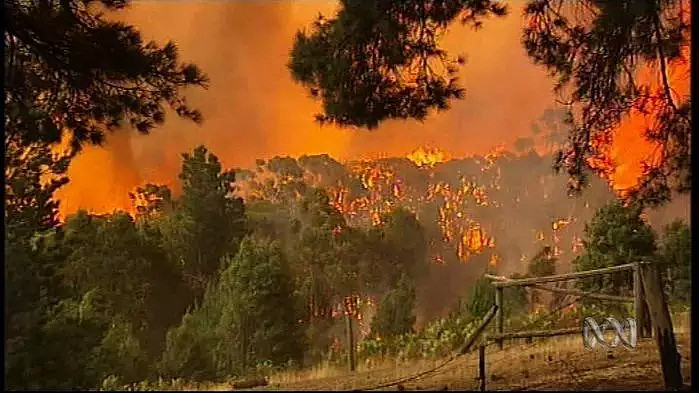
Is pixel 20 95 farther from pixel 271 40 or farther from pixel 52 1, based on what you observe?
pixel 271 40

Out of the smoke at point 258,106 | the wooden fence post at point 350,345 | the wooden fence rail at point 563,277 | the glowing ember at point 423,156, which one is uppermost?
the smoke at point 258,106

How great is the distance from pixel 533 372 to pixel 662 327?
0.28 m

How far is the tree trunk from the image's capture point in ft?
5.08

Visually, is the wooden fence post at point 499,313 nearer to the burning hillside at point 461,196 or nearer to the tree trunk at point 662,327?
the burning hillside at point 461,196

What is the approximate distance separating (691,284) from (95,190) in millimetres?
1231

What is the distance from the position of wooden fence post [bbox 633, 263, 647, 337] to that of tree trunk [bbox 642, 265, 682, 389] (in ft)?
0.03

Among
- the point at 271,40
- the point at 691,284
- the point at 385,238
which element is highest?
the point at 271,40

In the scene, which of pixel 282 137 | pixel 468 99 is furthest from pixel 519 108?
pixel 282 137

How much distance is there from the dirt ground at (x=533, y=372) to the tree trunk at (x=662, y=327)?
2cm

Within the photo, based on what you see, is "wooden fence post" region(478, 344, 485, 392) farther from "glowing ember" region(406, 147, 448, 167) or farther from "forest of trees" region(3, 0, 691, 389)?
"glowing ember" region(406, 147, 448, 167)

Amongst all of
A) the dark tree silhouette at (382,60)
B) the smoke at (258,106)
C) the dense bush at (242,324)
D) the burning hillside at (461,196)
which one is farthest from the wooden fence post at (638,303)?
the dense bush at (242,324)

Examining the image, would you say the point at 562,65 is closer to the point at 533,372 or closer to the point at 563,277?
the point at 563,277

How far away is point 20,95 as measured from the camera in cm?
162

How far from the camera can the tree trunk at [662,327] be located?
1550mm
